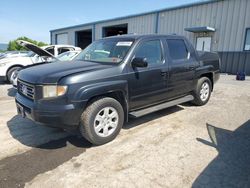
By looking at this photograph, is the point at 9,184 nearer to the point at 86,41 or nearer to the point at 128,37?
the point at 128,37

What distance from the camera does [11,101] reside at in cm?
685

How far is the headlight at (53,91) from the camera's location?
3.29 m

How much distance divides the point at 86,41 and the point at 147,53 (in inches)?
1147

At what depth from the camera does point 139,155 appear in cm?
338

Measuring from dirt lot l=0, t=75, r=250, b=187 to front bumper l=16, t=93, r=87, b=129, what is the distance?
1.63ft

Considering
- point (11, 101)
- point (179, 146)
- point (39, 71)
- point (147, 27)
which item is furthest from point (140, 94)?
point (147, 27)

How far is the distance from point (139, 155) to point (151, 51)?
2103mm

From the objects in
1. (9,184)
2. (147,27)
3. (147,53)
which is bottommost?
(9,184)

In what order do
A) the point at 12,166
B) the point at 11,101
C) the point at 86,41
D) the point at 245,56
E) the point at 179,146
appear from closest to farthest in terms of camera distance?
the point at 12,166
the point at 179,146
the point at 11,101
the point at 245,56
the point at 86,41

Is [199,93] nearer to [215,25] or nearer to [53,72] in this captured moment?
[53,72]

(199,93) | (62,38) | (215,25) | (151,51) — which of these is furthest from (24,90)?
(62,38)

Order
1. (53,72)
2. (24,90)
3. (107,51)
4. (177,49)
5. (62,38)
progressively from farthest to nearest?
(62,38)
(177,49)
(107,51)
(24,90)
(53,72)

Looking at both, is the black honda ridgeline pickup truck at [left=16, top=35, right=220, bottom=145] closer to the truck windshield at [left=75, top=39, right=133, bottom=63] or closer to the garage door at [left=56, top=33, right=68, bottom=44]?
the truck windshield at [left=75, top=39, right=133, bottom=63]

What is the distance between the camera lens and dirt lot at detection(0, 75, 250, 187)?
278cm
